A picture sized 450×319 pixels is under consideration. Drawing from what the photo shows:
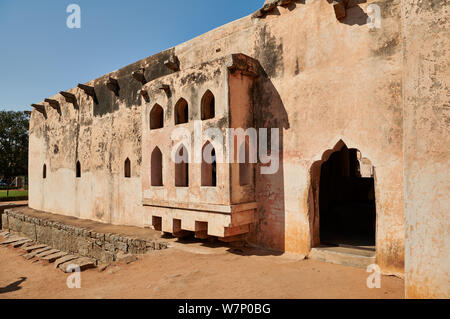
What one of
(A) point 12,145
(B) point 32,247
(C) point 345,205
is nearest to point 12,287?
(B) point 32,247

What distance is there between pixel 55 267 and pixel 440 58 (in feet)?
29.1

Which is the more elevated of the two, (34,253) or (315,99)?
(315,99)

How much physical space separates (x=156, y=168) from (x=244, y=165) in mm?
2344

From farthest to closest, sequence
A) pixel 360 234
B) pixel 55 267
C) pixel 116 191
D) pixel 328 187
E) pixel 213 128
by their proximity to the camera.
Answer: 1. pixel 116 191
2. pixel 328 187
3. pixel 55 267
4. pixel 360 234
5. pixel 213 128

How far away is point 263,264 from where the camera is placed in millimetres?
5105

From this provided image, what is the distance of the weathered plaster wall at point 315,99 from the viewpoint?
14.7 feet

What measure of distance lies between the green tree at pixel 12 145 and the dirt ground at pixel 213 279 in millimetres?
31110

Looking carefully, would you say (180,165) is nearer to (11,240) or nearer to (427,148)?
(427,148)

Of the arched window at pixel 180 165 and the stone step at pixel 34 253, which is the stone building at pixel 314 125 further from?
the stone step at pixel 34 253

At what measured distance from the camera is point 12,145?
107ft

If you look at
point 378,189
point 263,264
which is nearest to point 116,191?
point 263,264

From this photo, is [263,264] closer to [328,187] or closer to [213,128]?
[213,128]

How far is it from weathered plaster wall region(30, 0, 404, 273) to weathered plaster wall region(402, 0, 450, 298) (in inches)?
45.6

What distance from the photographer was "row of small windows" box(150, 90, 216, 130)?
621cm
